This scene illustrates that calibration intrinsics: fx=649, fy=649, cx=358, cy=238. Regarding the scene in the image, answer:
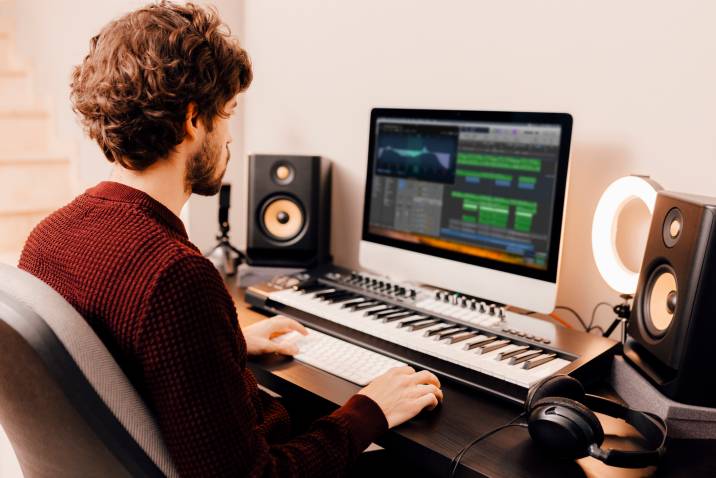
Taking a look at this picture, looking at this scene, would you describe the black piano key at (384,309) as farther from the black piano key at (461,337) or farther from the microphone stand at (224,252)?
the microphone stand at (224,252)

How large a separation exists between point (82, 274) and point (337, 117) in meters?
1.25

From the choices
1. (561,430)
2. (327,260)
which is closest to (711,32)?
(561,430)

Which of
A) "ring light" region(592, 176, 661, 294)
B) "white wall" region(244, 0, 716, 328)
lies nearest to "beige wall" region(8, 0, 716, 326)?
"white wall" region(244, 0, 716, 328)

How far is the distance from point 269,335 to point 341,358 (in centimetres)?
18

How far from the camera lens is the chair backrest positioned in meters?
0.74

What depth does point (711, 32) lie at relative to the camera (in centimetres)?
129

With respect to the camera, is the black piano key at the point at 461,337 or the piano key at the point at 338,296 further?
the piano key at the point at 338,296

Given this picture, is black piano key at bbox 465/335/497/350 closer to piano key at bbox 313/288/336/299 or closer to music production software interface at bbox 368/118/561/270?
music production software interface at bbox 368/118/561/270

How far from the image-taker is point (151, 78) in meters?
0.92

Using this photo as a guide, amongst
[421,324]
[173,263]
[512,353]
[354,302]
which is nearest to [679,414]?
[512,353]

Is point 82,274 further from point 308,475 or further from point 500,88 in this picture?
point 500,88

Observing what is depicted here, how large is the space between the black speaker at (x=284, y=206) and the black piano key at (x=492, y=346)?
2.51 feet

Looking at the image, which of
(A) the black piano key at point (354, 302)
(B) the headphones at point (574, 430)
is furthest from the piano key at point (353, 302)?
(B) the headphones at point (574, 430)

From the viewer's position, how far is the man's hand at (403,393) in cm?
103
